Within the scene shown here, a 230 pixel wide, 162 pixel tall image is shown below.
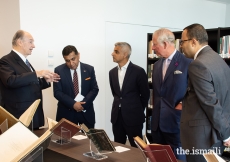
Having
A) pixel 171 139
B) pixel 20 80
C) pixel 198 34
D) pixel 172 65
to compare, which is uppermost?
pixel 198 34

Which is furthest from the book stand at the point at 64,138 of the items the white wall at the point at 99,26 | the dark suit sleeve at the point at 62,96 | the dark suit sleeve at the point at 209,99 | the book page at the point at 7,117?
the white wall at the point at 99,26

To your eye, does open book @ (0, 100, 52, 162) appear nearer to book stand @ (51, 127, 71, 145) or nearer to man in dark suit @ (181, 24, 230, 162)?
book stand @ (51, 127, 71, 145)

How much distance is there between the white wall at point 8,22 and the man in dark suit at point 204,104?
265 cm

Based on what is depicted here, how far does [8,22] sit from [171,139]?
2828 millimetres

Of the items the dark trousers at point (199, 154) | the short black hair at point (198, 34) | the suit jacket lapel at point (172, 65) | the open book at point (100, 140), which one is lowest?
the dark trousers at point (199, 154)

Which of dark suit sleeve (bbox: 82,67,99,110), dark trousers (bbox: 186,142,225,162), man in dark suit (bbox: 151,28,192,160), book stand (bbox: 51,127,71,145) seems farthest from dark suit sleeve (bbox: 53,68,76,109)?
dark trousers (bbox: 186,142,225,162)

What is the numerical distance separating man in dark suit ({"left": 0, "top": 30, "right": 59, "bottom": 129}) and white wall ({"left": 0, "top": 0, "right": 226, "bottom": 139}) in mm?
1016

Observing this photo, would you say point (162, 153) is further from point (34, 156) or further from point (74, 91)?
point (74, 91)

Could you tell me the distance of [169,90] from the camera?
2.52 meters

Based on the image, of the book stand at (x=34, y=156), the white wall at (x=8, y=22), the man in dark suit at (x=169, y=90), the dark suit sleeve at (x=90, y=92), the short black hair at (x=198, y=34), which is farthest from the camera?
the white wall at (x=8, y=22)

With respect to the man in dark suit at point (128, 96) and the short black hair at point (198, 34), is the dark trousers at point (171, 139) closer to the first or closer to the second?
the man in dark suit at point (128, 96)

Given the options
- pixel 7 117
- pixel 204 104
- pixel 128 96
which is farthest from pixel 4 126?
pixel 128 96

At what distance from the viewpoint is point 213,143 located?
1.86m

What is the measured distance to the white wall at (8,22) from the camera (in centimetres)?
368
